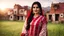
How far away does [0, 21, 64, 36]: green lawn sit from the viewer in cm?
208

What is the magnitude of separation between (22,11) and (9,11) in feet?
0.44

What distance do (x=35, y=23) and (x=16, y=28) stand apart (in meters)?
0.22

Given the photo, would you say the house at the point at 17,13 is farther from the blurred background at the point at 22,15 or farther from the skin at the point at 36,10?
the skin at the point at 36,10

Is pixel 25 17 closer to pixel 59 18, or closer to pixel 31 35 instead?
pixel 31 35

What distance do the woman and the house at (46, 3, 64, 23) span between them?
10 cm

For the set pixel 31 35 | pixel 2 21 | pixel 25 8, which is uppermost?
pixel 25 8

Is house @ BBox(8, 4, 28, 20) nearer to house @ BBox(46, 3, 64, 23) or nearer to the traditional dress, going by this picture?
the traditional dress

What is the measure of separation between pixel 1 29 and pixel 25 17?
0.93 feet

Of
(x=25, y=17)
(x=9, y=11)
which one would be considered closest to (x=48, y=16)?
(x=25, y=17)

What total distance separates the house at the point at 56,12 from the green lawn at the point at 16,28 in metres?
0.06

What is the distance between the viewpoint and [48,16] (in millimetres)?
2094

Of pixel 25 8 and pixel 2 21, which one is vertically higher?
pixel 25 8

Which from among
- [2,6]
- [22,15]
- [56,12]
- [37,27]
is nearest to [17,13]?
[22,15]

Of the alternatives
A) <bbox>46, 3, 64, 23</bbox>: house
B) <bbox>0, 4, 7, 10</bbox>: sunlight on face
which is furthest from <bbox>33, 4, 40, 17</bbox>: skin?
<bbox>0, 4, 7, 10</bbox>: sunlight on face
